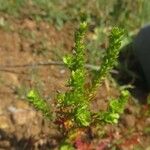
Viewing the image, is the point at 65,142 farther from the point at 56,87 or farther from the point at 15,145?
the point at 56,87

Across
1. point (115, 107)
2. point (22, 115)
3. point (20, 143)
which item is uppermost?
point (115, 107)

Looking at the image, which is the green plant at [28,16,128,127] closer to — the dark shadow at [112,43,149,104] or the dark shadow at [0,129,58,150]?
the dark shadow at [0,129,58,150]

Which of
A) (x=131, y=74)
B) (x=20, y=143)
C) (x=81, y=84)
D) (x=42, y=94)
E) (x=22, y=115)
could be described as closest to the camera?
(x=81, y=84)

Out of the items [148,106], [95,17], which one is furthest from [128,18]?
[148,106]

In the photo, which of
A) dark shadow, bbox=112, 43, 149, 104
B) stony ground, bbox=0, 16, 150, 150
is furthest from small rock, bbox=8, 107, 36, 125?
dark shadow, bbox=112, 43, 149, 104

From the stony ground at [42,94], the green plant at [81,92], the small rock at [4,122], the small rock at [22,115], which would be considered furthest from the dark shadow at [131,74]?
the green plant at [81,92]

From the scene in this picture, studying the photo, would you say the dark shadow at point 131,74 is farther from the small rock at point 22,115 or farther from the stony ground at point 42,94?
the small rock at point 22,115

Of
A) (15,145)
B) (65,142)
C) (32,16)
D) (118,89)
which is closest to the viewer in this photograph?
(65,142)

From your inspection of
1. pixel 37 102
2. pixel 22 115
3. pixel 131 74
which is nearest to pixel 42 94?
pixel 22 115

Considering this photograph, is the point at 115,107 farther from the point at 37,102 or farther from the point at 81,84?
the point at 37,102
